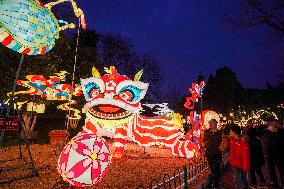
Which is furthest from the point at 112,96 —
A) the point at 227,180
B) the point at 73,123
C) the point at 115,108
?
the point at 73,123

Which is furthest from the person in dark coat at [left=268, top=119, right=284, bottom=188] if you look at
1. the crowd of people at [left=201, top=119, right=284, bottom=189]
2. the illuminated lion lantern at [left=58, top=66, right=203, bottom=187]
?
the illuminated lion lantern at [left=58, top=66, right=203, bottom=187]

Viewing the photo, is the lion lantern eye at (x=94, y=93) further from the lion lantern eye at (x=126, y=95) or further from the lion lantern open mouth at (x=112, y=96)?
the lion lantern eye at (x=126, y=95)

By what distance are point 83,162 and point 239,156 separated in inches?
155

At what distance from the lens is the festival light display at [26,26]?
6574 mm

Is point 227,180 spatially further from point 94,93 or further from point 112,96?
point 94,93

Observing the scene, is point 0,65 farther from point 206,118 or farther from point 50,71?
point 206,118

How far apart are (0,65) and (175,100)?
31.3 m

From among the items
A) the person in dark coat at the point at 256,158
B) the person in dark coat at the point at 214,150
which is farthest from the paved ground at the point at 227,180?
the person in dark coat at the point at 256,158

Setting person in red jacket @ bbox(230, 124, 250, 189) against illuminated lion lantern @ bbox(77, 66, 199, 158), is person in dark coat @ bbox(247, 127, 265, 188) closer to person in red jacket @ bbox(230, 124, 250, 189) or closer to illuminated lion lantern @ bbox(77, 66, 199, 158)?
person in red jacket @ bbox(230, 124, 250, 189)

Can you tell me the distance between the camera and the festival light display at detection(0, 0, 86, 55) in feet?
21.6

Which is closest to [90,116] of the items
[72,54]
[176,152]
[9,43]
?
[176,152]

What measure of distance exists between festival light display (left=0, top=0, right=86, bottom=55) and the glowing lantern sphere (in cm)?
281

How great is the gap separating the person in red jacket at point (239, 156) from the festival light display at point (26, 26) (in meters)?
5.40

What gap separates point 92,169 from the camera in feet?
18.9
